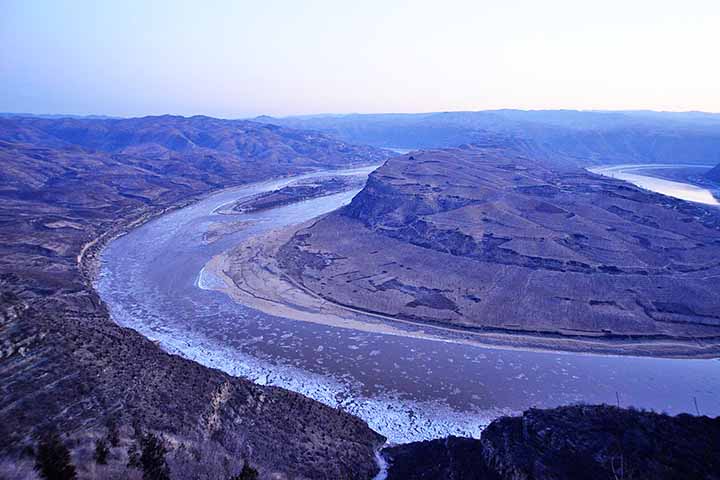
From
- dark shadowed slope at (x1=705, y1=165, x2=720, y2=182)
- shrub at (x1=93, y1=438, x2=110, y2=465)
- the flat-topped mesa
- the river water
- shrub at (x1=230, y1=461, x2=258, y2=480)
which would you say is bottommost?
dark shadowed slope at (x1=705, y1=165, x2=720, y2=182)

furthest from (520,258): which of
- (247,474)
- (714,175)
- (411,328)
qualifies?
(714,175)

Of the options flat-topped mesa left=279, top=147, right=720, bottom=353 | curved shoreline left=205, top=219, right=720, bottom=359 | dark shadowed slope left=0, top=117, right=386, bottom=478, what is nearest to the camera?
dark shadowed slope left=0, top=117, right=386, bottom=478

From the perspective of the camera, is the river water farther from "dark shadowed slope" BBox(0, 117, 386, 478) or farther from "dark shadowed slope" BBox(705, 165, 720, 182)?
"dark shadowed slope" BBox(705, 165, 720, 182)

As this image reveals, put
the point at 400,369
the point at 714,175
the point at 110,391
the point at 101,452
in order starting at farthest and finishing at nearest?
the point at 714,175 < the point at 400,369 < the point at 110,391 < the point at 101,452

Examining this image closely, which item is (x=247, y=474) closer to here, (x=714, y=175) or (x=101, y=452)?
(x=101, y=452)

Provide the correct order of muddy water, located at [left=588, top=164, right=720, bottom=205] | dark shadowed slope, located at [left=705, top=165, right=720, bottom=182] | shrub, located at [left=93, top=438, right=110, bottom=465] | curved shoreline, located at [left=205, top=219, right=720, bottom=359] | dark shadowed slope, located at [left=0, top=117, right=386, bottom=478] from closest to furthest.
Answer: shrub, located at [left=93, top=438, right=110, bottom=465], dark shadowed slope, located at [left=0, top=117, right=386, bottom=478], curved shoreline, located at [left=205, top=219, right=720, bottom=359], muddy water, located at [left=588, top=164, right=720, bottom=205], dark shadowed slope, located at [left=705, top=165, right=720, bottom=182]

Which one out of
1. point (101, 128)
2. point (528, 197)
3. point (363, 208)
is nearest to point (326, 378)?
point (363, 208)

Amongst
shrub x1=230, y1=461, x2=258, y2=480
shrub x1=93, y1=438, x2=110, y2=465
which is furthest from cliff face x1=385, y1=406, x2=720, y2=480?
shrub x1=93, y1=438, x2=110, y2=465
